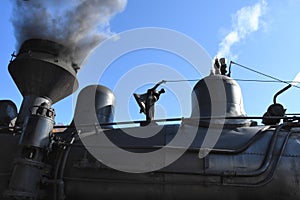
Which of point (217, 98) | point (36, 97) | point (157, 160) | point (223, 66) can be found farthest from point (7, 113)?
point (223, 66)

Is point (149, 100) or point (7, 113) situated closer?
point (149, 100)

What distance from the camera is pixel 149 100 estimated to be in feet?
21.5

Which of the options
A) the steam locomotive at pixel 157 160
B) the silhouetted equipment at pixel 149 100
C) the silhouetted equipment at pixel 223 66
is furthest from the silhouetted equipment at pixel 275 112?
the silhouetted equipment at pixel 149 100

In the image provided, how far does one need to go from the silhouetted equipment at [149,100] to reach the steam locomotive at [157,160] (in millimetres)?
310

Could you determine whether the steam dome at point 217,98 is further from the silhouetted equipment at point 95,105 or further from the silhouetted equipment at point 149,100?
the silhouetted equipment at point 95,105

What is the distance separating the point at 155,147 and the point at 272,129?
2037 millimetres

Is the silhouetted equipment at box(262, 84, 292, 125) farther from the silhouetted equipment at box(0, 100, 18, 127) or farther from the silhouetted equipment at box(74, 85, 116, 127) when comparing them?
the silhouetted equipment at box(0, 100, 18, 127)

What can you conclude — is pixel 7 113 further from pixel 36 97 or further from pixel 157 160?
pixel 157 160

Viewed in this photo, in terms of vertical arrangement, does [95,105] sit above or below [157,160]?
above

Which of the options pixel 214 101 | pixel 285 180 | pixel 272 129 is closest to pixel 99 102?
pixel 214 101

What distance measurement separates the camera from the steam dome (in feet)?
20.8

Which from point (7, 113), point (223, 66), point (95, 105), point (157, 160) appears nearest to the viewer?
point (157, 160)

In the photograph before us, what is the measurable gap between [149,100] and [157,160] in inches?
62.3

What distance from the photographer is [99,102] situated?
7281 millimetres
